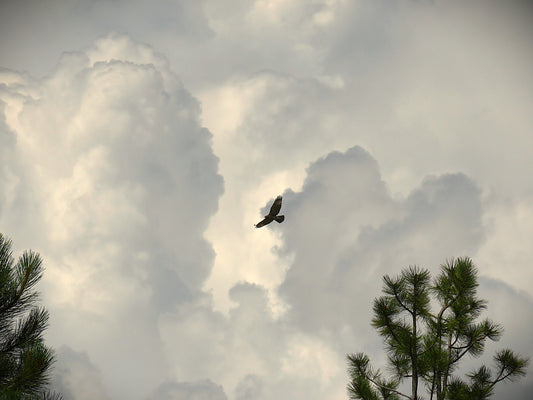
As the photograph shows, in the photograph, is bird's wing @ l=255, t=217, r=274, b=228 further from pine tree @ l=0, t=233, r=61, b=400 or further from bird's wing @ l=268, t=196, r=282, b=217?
pine tree @ l=0, t=233, r=61, b=400

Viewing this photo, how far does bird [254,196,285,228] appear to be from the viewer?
9.18 metres

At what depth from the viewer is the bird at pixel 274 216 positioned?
9.18 meters

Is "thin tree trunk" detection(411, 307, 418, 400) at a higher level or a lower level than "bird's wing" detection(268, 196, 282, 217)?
lower

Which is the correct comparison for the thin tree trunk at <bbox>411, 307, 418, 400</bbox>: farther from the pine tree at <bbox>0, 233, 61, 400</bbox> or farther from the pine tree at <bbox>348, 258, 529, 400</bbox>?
the pine tree at <bbox>0, 233, 61, 400</bbox>

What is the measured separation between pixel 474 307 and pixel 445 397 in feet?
9.47

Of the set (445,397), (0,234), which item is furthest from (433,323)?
(0,234)

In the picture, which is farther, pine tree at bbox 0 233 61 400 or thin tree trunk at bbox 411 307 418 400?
thin tree trunk at bbox 411 307 418 400

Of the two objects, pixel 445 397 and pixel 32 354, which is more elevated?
pixel 445 397

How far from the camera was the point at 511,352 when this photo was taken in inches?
569

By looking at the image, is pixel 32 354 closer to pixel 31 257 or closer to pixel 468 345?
pixel 31 257

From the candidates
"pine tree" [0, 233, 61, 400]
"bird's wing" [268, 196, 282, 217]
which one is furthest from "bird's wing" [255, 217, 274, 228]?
"pine tree" [0, 233, 61, 400]

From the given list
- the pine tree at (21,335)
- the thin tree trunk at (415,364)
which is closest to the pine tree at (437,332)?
the thin tree trunk at (415,364)

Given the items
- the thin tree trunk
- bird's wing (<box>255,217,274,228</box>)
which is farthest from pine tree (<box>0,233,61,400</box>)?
the thin tree trunk

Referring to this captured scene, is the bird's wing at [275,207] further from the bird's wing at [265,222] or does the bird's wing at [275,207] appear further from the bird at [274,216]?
the bird's wing at [265,222]
